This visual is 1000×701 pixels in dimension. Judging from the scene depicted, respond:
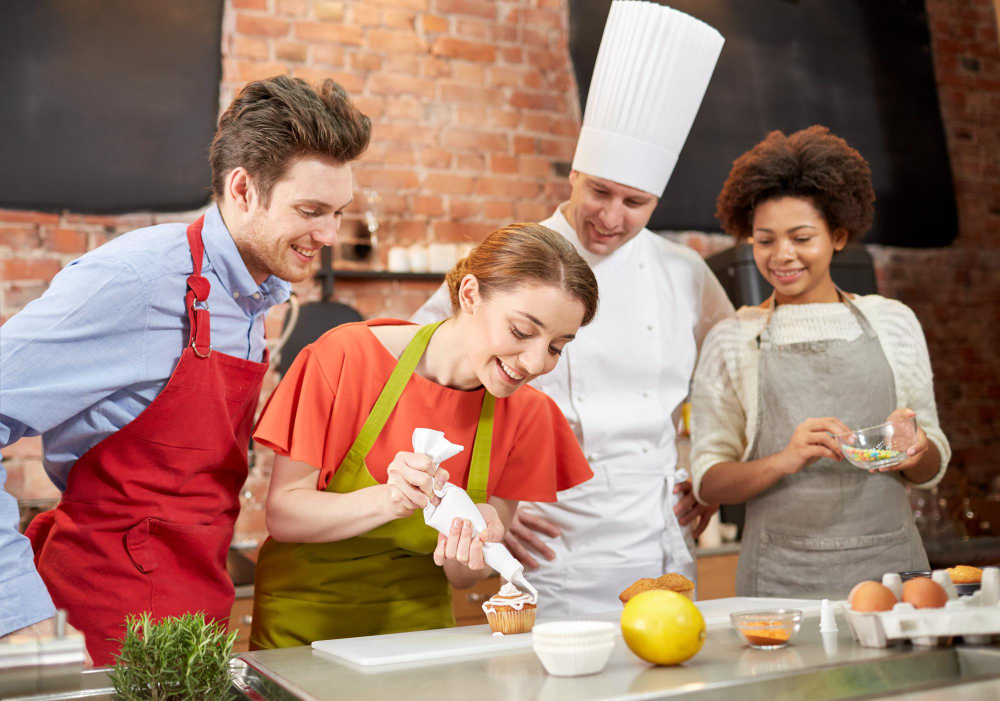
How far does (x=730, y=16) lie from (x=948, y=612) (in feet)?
12.3

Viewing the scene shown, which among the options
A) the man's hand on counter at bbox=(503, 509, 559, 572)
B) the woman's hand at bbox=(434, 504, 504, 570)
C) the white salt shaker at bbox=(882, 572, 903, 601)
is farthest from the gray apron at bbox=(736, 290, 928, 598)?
the woman's hand at bbox=(434, 504, 504, 570)

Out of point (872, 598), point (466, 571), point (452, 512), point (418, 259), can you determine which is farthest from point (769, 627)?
point (418, 259)

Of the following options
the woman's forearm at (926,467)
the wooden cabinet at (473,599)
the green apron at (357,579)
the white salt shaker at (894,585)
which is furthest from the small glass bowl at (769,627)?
the wooden cabinet at (473,599)

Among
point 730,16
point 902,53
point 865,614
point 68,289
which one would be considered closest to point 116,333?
point 68,289

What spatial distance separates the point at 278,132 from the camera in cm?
162

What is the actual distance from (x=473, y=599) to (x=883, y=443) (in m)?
1.59

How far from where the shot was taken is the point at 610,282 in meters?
2.29

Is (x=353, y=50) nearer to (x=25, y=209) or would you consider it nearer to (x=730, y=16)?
(x=25, y=209)

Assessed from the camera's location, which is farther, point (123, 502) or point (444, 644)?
point (123, 502)

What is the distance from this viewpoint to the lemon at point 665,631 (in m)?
1.01

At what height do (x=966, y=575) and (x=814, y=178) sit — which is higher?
(x=814, y=178)

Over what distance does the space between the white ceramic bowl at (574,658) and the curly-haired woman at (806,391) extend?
1.05m

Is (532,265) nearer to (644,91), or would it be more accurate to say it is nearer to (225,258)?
(225,258)

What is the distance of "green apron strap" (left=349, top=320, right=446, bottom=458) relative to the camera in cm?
161
